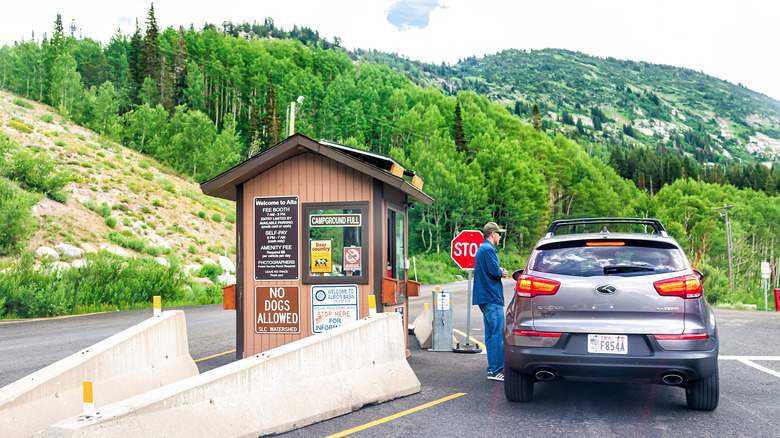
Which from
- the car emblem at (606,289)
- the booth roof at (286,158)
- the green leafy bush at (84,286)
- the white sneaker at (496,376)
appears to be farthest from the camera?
the green leafy bush at (84,286)

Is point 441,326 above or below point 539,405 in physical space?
above

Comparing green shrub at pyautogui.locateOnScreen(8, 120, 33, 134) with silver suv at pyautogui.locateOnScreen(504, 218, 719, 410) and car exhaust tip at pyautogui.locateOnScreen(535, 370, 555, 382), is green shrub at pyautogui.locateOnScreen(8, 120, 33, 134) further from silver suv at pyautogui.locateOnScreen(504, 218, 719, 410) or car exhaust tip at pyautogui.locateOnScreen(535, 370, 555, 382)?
car exhaust tip at pyautogui.locateOnScreen(535, 370, 555, 382)

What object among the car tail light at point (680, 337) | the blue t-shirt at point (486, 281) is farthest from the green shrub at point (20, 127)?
the car tail light at point (680, 337)

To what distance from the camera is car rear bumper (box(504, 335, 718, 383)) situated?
209 inches

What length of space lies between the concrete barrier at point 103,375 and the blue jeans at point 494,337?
393 cm

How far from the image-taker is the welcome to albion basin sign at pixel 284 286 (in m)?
8.80

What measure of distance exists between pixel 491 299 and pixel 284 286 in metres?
3.21

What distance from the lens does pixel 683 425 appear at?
17.8 ft

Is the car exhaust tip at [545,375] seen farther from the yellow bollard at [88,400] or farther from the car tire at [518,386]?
the yellow bollard at [88,400]

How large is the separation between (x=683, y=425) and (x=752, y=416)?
3.14 feet

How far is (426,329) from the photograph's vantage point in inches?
444

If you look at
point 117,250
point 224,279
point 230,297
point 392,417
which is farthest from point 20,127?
point 392,417

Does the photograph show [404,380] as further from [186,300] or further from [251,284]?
[186,300]

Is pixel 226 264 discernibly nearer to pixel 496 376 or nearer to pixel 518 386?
pixel 496 376
